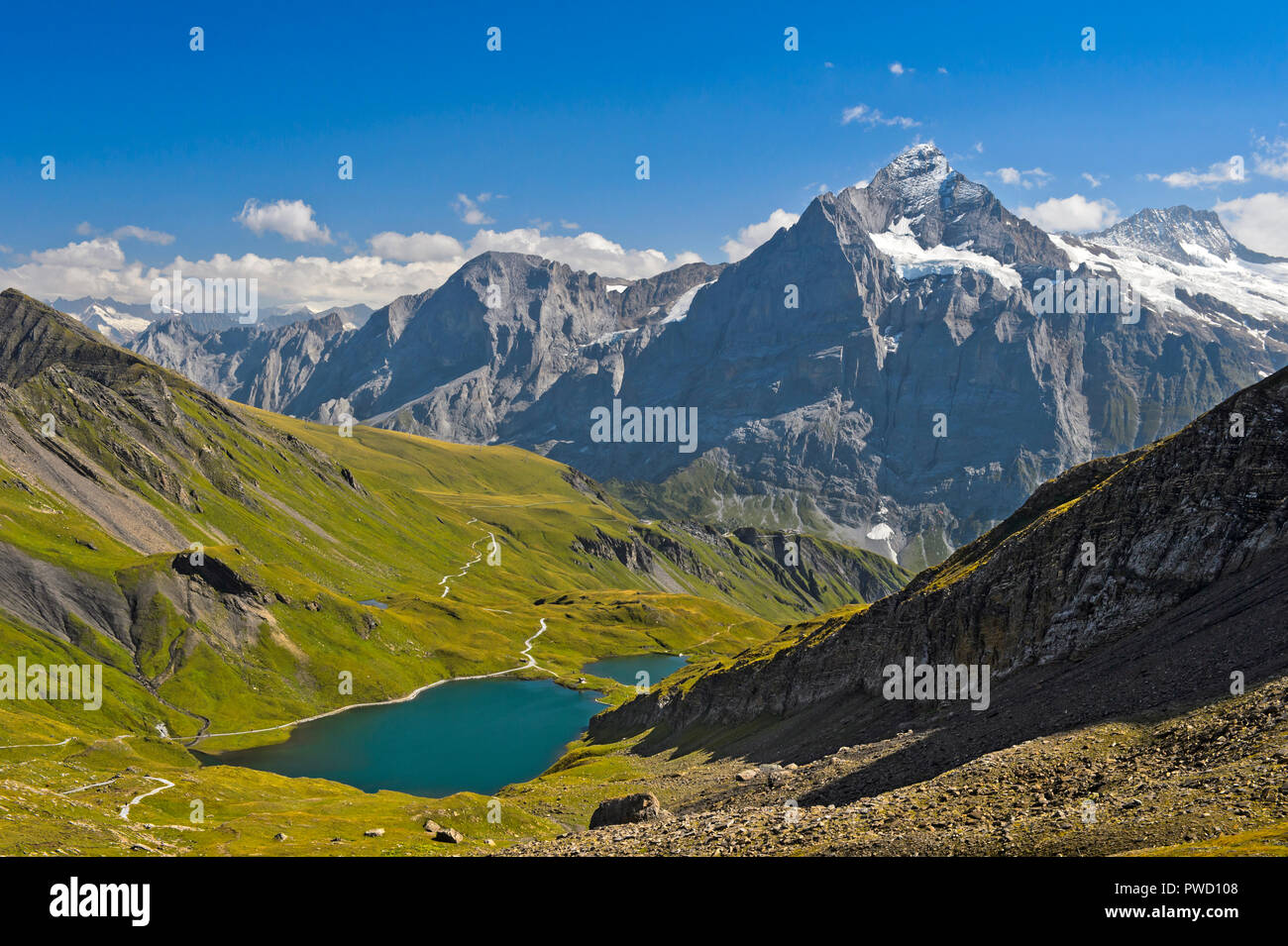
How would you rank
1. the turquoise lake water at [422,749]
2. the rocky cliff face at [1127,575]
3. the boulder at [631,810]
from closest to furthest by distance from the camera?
1. the rocky cliff face at [1127,575]
2. the boulder at [631,810]
3. the turquoise lake water at [422,749]

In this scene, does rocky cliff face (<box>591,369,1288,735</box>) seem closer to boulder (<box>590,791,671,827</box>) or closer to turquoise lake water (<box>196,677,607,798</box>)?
boulder (<box>590,791,671,827</box>)

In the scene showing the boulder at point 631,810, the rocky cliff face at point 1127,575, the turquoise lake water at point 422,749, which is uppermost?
the rocky cliff face at point 1127,575

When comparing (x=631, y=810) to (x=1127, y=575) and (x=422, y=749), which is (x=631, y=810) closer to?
(x=1127, y=575)

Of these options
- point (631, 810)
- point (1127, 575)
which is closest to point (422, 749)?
point (631, 810)

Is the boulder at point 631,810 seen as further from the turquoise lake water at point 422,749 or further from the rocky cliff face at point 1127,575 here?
the turquoise lake water at point 422,749

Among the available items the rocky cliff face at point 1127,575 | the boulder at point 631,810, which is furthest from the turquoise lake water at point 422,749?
the rocky cliff face at point 1127,575
